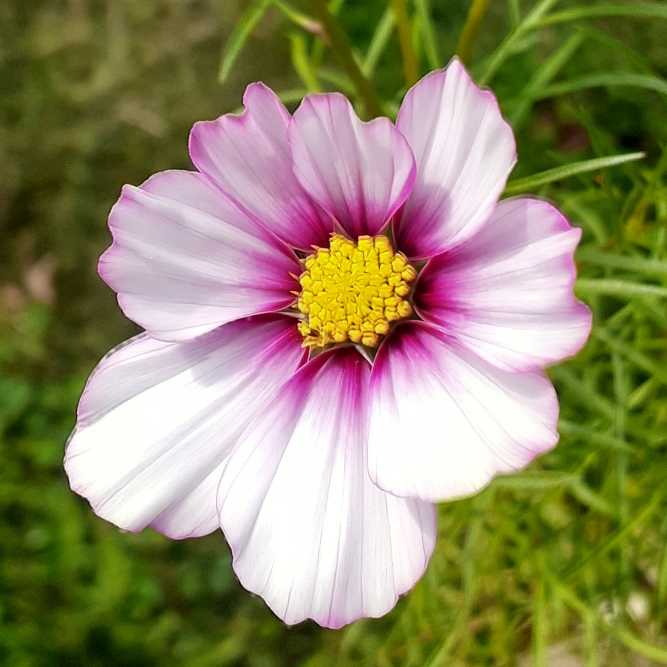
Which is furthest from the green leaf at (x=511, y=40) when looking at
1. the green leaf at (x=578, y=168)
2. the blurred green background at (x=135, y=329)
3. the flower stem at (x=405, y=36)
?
the green leaf at (x=578, y=168)

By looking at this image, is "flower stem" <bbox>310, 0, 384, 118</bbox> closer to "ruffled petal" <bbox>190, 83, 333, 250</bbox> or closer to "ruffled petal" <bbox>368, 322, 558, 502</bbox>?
"ruffled petal" <bbox>190, 83, 333, 250</bbox>

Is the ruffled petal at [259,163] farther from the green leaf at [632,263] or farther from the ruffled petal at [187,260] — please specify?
the green leaf at [632,263]

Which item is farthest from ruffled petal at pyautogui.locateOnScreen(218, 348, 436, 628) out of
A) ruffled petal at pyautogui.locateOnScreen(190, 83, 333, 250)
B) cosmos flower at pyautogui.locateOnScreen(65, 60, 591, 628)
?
ruffled petal at pyautogui.locateOnScreen(190, 83, 333, 250)

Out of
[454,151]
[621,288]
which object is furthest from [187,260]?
[621,288]

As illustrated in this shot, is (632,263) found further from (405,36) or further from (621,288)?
(405,36)

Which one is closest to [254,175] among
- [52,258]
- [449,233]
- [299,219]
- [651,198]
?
[299,219]

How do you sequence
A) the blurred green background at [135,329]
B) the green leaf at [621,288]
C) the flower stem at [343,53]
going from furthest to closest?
the blurred green background at [135,329]
the flower stem at [343,53]
the green leaf at [621,288]

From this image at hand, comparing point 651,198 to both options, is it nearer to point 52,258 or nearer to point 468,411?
point 468,411
